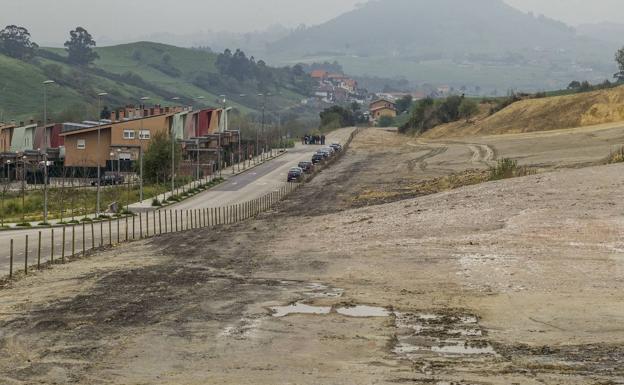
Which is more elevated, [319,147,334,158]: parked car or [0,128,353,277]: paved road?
[319,147,334,158]: parked car

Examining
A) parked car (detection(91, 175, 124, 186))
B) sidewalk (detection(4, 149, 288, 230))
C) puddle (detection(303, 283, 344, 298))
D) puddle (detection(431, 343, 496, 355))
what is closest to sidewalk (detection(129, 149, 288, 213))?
sidewalk (detection(4, 149, 288, 230))

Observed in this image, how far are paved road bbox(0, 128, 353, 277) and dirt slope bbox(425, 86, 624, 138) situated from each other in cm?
3220

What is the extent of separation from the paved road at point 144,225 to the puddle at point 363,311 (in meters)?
16.0

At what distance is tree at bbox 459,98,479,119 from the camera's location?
168m

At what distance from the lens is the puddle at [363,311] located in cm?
3253

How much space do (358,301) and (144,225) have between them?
32.5m

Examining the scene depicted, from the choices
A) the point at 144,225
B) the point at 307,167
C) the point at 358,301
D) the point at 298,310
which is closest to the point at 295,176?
the point at 307,167

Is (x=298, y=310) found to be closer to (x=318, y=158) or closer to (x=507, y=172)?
(x=507, y=172)

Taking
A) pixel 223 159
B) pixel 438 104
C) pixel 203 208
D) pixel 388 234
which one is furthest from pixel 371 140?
pixel 388 234

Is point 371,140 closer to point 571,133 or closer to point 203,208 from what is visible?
point 571,133

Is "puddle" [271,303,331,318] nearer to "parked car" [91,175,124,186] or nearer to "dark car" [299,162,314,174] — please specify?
"parked car" [91,175,124,186]

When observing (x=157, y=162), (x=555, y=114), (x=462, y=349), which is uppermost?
(x=555, y=114)

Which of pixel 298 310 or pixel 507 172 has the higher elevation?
pixel 507 172

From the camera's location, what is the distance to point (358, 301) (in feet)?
114
